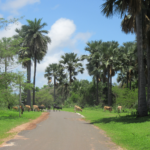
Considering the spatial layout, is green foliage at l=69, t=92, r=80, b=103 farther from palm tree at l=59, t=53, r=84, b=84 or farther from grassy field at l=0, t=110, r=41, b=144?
grassy field at l=0, t=110, r=41, b=144

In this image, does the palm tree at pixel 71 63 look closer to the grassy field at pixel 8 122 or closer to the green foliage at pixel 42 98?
the green foliage at pixel 42 98

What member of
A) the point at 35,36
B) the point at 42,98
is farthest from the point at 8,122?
the point at 42,98

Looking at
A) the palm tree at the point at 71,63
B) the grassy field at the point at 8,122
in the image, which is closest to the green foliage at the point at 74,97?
the palm tree at the point at 71,63

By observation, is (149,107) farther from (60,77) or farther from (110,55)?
(60,77)

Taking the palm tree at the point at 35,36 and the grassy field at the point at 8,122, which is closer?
the grassy field at the point at 8,122

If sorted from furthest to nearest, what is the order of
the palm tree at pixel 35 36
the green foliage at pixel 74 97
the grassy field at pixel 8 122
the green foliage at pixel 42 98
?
1. the green foliage at pixel 42 98
2. the green foliage at pixel 74 97
3. the palm tree at pixel 35 36
4. the grassy field at pixel 8 122

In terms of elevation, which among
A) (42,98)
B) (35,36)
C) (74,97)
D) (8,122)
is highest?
(35,36)

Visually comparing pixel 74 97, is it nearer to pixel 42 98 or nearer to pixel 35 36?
pixel 42 98

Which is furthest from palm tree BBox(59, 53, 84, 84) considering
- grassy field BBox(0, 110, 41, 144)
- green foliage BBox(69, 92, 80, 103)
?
grassy field BBox(0, 110, 41, 144)

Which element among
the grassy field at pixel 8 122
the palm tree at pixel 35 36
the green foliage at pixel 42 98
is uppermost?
the palm tree at pixel 35 36

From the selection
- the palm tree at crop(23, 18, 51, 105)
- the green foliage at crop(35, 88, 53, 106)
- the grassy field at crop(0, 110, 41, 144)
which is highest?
the palm tree at crop(23, 18, 51, 105)

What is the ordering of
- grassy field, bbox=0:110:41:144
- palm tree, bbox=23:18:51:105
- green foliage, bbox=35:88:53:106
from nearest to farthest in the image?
grassy field, bbox=0:110:41:144 < palm tree, bbox=23:18:51:105 < green foliage, bbox=35:88:53:106

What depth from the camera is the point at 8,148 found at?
7.75 metres

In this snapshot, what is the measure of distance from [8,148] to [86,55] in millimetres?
42784
